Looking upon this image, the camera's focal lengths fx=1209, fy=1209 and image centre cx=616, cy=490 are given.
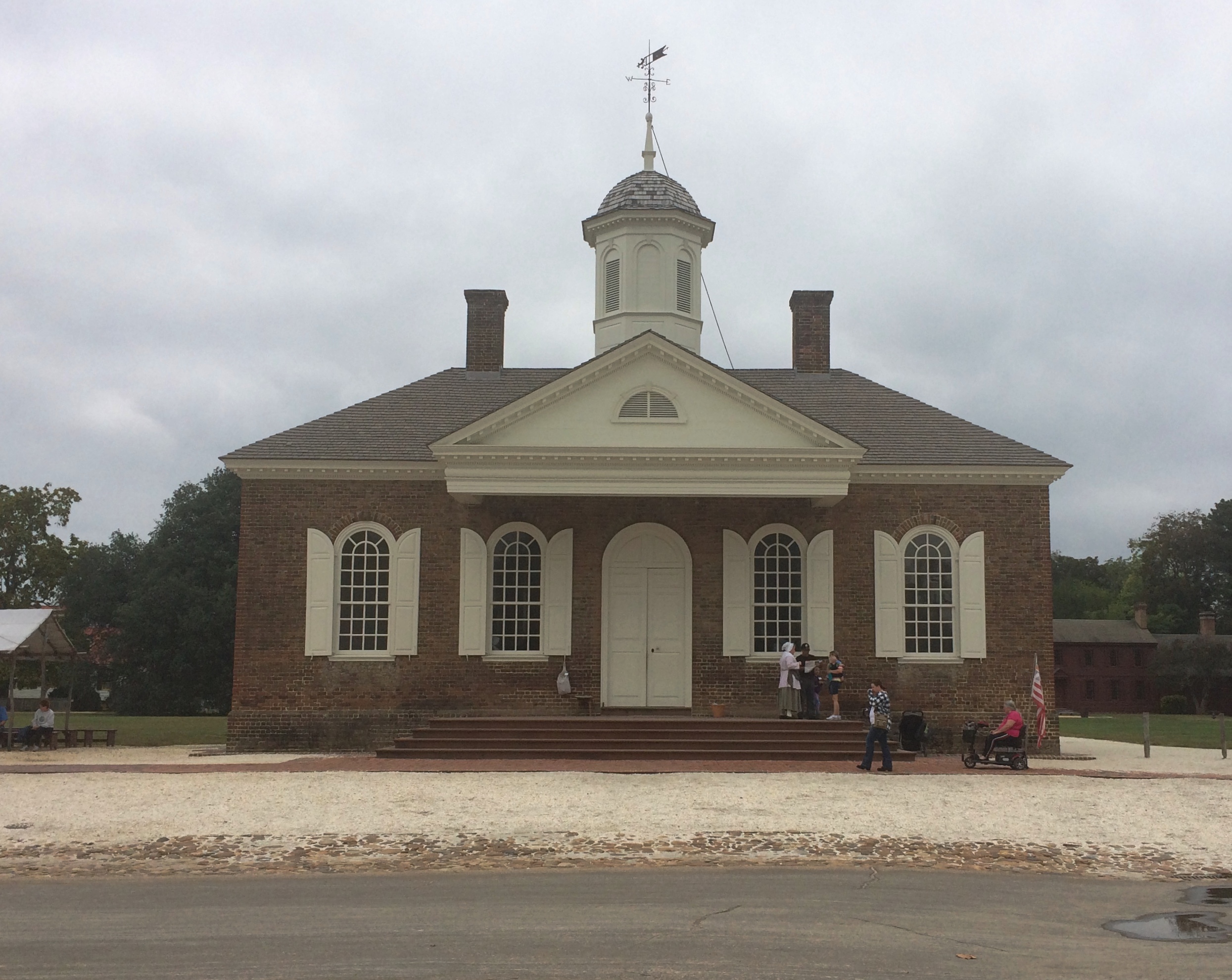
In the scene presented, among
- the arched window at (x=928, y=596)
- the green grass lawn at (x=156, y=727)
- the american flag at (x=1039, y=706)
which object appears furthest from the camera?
the green grass lawn at (x=156, y=727)

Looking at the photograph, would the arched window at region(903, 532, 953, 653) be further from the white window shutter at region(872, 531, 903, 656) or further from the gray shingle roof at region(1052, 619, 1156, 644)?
the gray shingle roof at region(1052, 619, 1156, 644)

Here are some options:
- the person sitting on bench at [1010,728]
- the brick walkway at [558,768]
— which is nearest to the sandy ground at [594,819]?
the brick walkway at [558,768]

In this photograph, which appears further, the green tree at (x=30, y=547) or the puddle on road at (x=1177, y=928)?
the green tree at (x=30, y=547)

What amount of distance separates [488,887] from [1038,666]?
13722 mm

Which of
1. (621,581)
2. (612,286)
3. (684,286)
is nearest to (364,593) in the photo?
(621,581)

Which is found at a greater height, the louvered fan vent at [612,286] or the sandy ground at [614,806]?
the louvered fan vent at [612,286]

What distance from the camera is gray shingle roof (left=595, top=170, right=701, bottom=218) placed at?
25656 mm

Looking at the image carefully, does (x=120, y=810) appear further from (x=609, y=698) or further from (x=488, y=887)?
(x=609, y=698)

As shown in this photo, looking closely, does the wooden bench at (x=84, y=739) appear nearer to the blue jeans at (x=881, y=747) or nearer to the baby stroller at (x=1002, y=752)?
the blue jeans at (x=881, y=747)

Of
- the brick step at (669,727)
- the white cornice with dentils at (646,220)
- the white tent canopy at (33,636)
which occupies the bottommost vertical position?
the brick step at (669,727)

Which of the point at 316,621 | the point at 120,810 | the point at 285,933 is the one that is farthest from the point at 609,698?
the point at 285,933

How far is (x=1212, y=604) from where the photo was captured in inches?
3002

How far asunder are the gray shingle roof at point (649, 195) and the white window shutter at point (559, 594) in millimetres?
8088

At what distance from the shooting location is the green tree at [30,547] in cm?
5606
